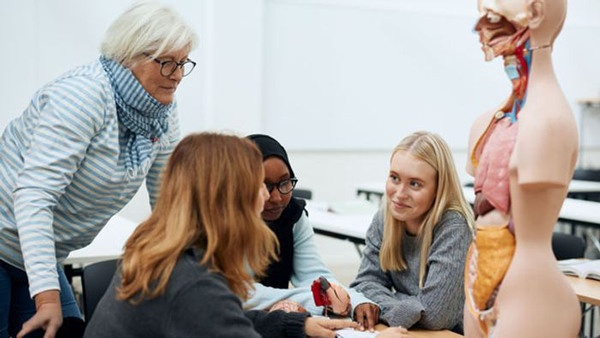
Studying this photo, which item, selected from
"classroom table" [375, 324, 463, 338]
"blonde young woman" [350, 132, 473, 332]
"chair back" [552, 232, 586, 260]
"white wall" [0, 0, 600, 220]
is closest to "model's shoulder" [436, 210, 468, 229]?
"blonde young woman" [350, 132, 473, 332]

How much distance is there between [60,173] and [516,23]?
113 cm

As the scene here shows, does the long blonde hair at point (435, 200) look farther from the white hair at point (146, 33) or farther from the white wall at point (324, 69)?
the white wall at point (324, 69)

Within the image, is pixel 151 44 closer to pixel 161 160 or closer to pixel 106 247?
pixel 161 160

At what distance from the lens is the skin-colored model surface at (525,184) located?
1264mm

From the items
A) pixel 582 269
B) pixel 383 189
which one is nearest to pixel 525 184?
pixel 582 269

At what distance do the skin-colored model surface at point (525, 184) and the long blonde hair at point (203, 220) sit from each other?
48 centimetres

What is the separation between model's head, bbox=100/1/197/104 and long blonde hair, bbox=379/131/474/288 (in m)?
0.79

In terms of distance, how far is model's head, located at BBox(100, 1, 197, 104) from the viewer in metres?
1.80

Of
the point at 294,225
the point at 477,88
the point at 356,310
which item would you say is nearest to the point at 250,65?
the point at 477,88

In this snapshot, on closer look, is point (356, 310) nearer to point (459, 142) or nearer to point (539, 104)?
point (539, 104)

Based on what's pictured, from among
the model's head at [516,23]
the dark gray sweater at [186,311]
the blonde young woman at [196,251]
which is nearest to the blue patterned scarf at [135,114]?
the blonde young woman at [196,251]

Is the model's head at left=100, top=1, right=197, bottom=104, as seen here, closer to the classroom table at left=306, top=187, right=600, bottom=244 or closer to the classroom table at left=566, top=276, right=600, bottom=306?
the classroom table at left=566, top=276, right=600, bottom=306

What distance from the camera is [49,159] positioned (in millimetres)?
1657

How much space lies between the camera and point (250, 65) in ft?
18.4
